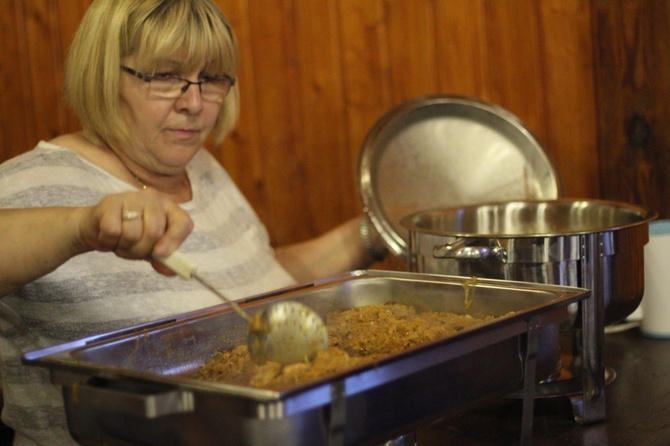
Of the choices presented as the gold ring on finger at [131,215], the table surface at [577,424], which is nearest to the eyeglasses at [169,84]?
the gold ring on finger at [131,215]

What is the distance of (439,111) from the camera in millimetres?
1824

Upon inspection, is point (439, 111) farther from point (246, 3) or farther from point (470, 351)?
point (470, 351)

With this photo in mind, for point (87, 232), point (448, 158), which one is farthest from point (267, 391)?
point (448, 158)

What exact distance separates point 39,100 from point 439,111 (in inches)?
47.2

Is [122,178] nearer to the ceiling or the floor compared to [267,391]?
nearer to the ceiling

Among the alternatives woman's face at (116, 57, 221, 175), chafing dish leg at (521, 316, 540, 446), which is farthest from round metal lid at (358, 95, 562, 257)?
chafing dish leg at (521, 316, 540, 446)

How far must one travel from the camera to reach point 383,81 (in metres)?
2.15

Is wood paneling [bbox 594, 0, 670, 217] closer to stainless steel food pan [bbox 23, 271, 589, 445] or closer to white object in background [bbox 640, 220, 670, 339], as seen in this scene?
white object in background [bbox 640, 220, 670, 339]

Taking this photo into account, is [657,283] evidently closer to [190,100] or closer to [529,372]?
[529,372]

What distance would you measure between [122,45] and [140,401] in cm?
93

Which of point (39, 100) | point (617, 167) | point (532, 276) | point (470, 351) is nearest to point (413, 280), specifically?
point (532, 276)

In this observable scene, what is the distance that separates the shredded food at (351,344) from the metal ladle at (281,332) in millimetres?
14

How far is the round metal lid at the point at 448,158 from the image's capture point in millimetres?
1757

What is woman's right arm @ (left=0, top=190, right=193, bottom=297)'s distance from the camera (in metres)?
0.89
